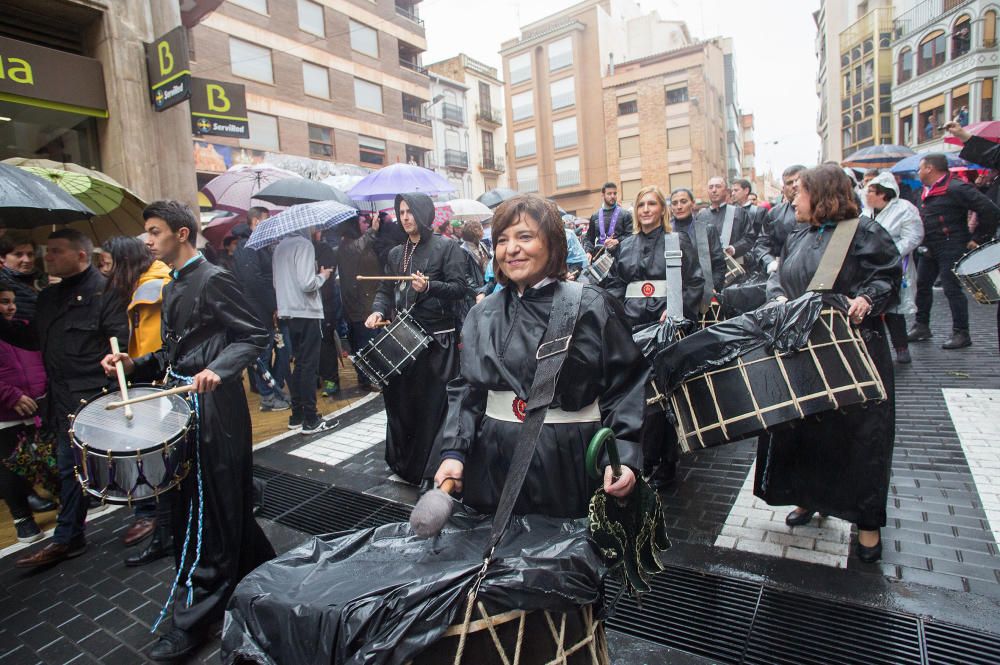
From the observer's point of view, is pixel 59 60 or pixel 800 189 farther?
pixel 59 60

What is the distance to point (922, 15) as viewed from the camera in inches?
1342

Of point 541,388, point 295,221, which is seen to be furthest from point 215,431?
point 295,221

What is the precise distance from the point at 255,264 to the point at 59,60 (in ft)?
11.7

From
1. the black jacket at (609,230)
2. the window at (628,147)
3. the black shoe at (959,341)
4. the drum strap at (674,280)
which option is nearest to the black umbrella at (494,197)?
the black jacket at (609,230)

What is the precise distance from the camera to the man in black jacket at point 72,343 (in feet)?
12.9

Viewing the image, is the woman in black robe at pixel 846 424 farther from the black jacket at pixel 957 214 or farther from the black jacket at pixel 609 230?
the black jacket at pixel 957 214

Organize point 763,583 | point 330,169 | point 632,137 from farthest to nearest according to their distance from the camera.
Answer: point 632,137, point 330,169, point 763,583

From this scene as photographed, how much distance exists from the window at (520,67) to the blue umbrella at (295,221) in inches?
1943

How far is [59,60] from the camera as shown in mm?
7508

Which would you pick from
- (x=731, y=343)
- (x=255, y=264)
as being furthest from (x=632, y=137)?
(x=731, y=343)

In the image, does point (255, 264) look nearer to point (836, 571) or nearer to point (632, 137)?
point (836, 571)

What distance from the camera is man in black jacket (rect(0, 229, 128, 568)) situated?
3.94 m

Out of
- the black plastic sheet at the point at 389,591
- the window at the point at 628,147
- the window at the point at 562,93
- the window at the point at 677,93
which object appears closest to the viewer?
the black plastic sheet at the point at 389,591

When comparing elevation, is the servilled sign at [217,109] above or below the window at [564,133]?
below
